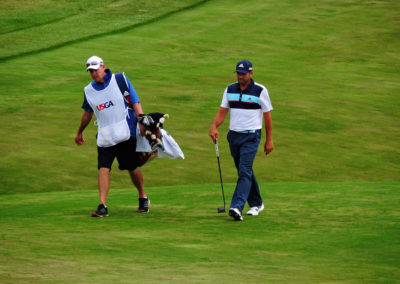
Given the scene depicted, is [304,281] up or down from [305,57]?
up

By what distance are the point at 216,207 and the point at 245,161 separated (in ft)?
3.66

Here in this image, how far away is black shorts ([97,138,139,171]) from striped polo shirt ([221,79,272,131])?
1294 millimetres

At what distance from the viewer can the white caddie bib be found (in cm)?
1036

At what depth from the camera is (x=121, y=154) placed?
10680 millimetres

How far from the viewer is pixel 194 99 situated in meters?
22.0

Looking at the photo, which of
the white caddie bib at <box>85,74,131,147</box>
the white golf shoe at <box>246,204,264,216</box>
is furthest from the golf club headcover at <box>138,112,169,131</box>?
the white golf shoe at <box>246,204,264,216</box>

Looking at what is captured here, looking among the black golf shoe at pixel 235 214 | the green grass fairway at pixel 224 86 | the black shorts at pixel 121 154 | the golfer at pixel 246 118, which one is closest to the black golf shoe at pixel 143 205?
the black shorts at pixel 121 154

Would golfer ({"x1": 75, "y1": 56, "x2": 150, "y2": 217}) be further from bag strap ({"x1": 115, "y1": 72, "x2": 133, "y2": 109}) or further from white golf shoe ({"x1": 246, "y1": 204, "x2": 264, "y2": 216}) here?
white golf shoe ({"x1": 246, "y1": 204, "x2": 264, "y2": 216})

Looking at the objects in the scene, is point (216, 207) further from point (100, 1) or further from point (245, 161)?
point (100, 1)

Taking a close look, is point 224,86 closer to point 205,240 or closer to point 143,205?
point 143,205

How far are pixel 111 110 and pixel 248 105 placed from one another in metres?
1.66

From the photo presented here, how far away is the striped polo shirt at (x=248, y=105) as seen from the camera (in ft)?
33.5

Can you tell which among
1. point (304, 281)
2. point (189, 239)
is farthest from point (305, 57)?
point (304, 281)

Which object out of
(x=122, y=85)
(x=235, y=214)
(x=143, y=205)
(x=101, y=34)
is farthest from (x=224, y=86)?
(x=235, y=214)
